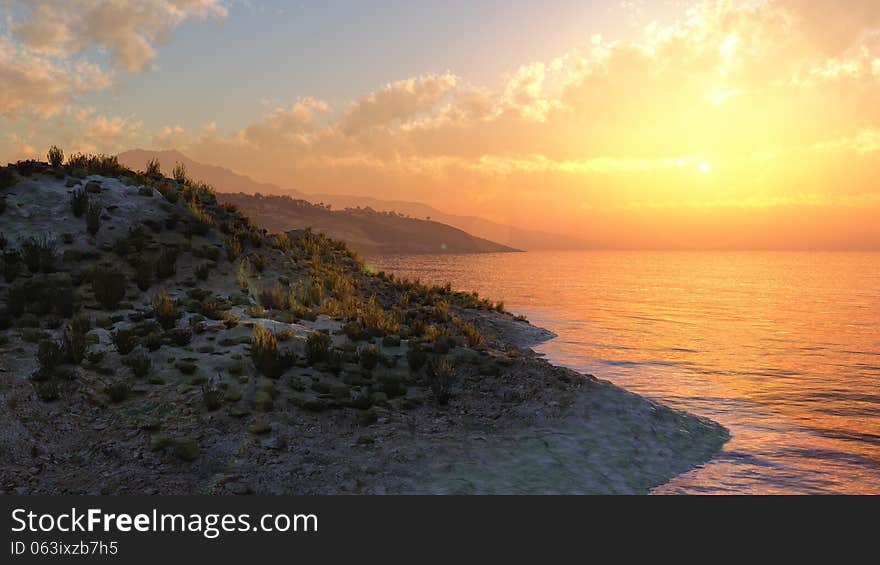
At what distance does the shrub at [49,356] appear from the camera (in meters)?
13.8

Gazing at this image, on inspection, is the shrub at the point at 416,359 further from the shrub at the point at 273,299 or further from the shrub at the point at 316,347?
the shrub at the point at 273,299

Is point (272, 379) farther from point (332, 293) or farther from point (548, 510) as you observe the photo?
point (332, 293)

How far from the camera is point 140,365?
14.4 meters

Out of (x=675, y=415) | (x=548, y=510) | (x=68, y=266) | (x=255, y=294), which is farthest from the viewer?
(x=255, y=294)

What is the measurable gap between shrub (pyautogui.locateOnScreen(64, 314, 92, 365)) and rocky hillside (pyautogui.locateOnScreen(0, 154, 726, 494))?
0.09m

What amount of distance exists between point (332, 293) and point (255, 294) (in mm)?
4407

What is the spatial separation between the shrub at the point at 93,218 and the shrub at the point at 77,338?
7.73m

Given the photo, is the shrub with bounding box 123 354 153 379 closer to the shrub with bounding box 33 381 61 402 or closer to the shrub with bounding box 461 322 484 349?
the shrub with bounding box 33 381 61 402

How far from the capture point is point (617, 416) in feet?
49.8

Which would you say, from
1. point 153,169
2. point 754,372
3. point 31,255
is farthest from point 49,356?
point 754,372

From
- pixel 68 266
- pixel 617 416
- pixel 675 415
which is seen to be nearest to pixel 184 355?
pixel 68 266

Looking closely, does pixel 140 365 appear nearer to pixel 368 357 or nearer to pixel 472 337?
pixel 368 357

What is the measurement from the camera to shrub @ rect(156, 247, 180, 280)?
21891mm

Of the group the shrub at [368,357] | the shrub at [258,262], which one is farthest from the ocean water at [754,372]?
the shrub at [258,262]
